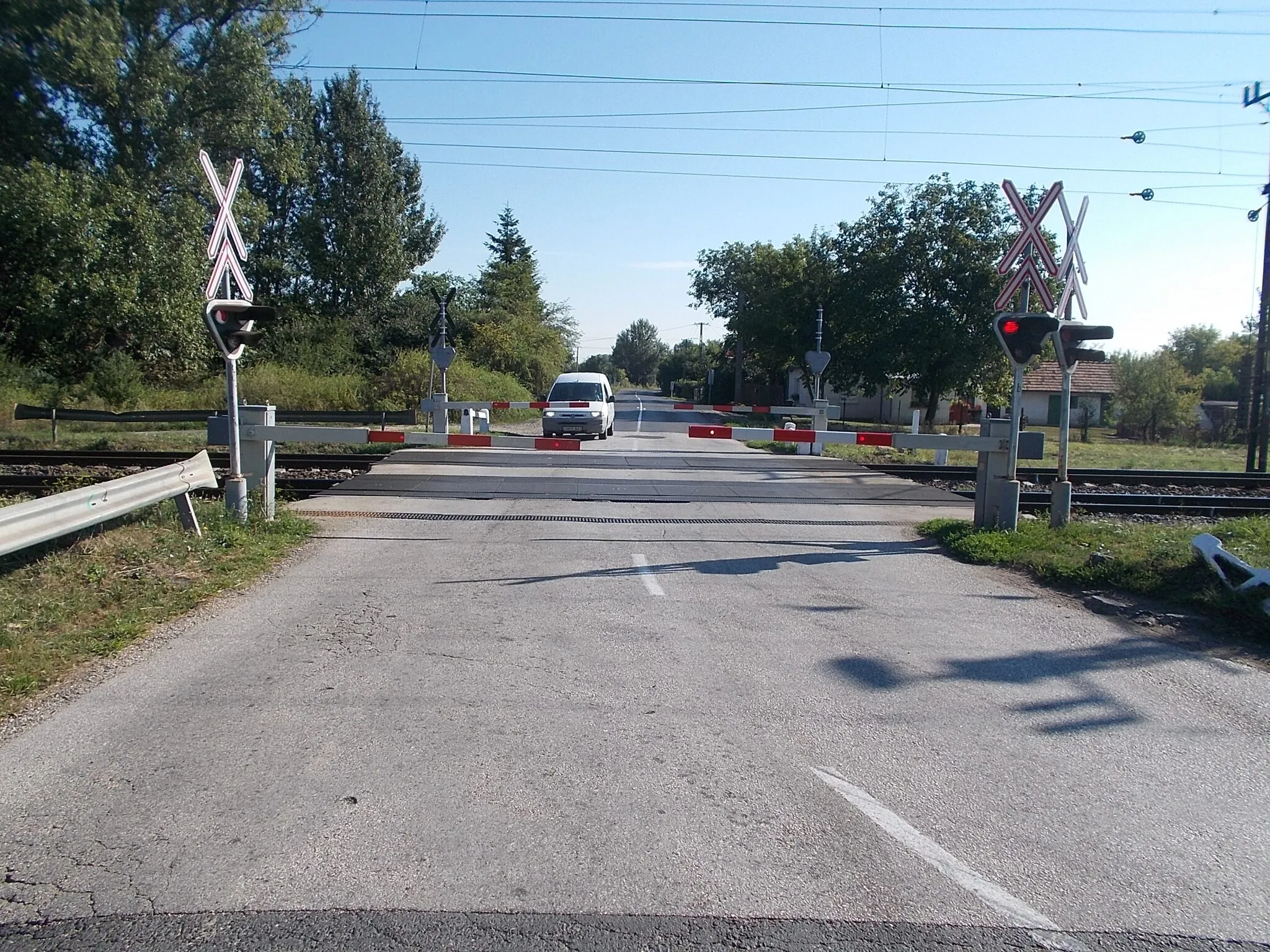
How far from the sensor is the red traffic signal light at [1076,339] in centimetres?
1084

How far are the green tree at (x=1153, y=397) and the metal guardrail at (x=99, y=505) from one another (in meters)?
43.0

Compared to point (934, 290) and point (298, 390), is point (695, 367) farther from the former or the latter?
point (298, 390)

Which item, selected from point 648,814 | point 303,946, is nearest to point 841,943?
point 648,814

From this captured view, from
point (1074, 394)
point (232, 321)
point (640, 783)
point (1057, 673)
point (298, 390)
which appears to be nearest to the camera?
point (640, 783)

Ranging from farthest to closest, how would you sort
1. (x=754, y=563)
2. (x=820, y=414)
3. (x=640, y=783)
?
(x=820, y=414) → (x=754, y=563) → (x=640, y=783)

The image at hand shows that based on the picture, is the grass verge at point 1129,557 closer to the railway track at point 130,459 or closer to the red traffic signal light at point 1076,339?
the red traffic signal light at point 1076,339

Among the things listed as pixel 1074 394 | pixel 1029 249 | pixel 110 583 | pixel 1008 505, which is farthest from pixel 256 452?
pixel 1074 394

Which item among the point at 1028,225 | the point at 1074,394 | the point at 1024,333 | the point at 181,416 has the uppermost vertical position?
the point at 1028,225

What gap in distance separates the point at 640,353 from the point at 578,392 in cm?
15749

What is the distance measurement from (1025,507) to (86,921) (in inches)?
568

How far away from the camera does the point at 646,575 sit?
30.5 ft

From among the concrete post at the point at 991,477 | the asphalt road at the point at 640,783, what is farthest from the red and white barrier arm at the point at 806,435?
the asphalt road at the point at 640,783

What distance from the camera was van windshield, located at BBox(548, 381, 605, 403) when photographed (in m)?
26.5

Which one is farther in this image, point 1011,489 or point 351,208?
point 351,208
